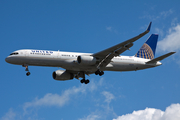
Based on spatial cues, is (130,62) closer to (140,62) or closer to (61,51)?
(140,62)

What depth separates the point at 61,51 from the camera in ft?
144

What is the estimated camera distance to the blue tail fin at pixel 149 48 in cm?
5253

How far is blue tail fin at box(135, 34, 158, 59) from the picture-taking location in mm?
52531

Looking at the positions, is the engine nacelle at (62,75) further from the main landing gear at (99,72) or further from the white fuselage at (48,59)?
the main landing gear at (99,72)

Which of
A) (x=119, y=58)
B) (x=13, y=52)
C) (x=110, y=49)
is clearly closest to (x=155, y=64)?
(x=119, y=58)

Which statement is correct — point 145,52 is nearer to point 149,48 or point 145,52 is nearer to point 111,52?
point 149,48

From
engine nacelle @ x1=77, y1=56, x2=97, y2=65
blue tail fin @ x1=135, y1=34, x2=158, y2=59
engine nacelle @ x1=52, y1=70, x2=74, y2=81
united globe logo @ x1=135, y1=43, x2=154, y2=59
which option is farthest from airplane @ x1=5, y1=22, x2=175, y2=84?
blue tail fin @ x1=135, y1=34, x2=158, y2=59

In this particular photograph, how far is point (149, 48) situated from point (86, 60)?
1796 centimetres

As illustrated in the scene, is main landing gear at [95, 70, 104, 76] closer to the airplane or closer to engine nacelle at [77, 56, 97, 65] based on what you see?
the airplane

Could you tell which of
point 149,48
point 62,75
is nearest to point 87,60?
point 62,75

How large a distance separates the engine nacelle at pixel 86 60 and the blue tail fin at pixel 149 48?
484 inches

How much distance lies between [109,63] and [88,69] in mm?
3877

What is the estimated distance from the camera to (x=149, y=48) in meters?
55.1

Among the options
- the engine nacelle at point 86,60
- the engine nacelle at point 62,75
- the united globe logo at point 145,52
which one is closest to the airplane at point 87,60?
the engine nacelle at point 86,60
